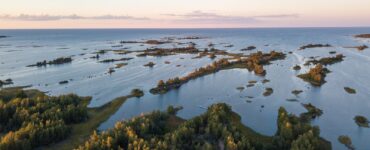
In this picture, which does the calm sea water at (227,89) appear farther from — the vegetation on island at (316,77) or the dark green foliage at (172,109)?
the vegetation on island at (316,77)

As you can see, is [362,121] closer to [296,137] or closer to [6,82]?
[296,137]

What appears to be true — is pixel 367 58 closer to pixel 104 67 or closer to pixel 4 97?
pixel 104 67

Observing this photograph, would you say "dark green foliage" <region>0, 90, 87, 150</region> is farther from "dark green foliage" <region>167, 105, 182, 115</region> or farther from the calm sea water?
"dark green foliage" <region>167, 105, 182, 115</region>

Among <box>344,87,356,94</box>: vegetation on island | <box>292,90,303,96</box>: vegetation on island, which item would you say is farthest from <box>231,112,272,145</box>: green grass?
<box>344,87,356,94</box>: vegetation on island

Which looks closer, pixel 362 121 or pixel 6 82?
pixel 362 121

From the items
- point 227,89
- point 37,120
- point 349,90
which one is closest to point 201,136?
point 37,120

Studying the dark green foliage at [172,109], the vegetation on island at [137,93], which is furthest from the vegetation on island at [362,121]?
the vegetation on island at [137,93]
